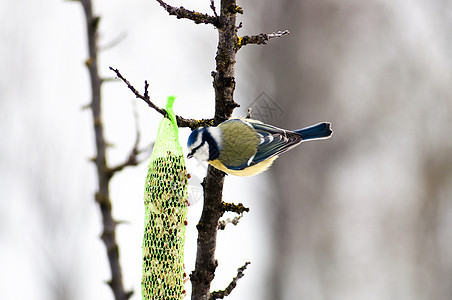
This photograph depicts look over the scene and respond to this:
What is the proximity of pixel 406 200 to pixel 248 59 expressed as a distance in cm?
270

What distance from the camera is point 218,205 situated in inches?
94.2

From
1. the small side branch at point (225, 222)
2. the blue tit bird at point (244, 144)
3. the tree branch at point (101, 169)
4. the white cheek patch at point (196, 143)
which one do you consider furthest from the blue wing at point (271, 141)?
the tree branch at point (101, 169)

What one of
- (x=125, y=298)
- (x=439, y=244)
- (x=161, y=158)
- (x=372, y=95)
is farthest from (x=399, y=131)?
(x=125, y=298)

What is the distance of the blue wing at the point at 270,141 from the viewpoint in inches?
116

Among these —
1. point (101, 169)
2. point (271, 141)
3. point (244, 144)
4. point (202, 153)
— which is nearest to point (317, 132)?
point (271, 141)

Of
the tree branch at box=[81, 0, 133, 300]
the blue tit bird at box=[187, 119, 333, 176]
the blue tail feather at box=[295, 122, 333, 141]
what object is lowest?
the tree branch at box=[81, 0, 133, 300]

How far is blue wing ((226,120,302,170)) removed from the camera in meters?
2.95

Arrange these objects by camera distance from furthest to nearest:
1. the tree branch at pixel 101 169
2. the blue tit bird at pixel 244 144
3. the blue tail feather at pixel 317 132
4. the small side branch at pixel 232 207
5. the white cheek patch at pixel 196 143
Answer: the blue tail feather at pixel 317 132 → the blue tit bird at pixel 244 144 → the white cheek patch at pixel 196 143 → the small side branch at pixel 232 207 → the tree branch at pixel 101 169

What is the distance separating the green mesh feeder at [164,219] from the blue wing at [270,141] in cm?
41

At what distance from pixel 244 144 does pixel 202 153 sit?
0.39 metres

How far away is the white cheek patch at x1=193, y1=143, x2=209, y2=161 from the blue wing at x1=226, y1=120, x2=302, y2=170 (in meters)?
0.33

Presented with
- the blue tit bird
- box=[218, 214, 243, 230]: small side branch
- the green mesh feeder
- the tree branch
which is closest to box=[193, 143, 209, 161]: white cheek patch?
the blue tit bird

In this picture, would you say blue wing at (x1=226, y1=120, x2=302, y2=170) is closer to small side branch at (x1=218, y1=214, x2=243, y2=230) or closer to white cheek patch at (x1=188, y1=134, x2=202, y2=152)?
small side branch at (x1=218, y1=214, x2=243, y2=230)

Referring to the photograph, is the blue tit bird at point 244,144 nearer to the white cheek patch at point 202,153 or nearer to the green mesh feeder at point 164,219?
the white cheek patch at point 202,153
